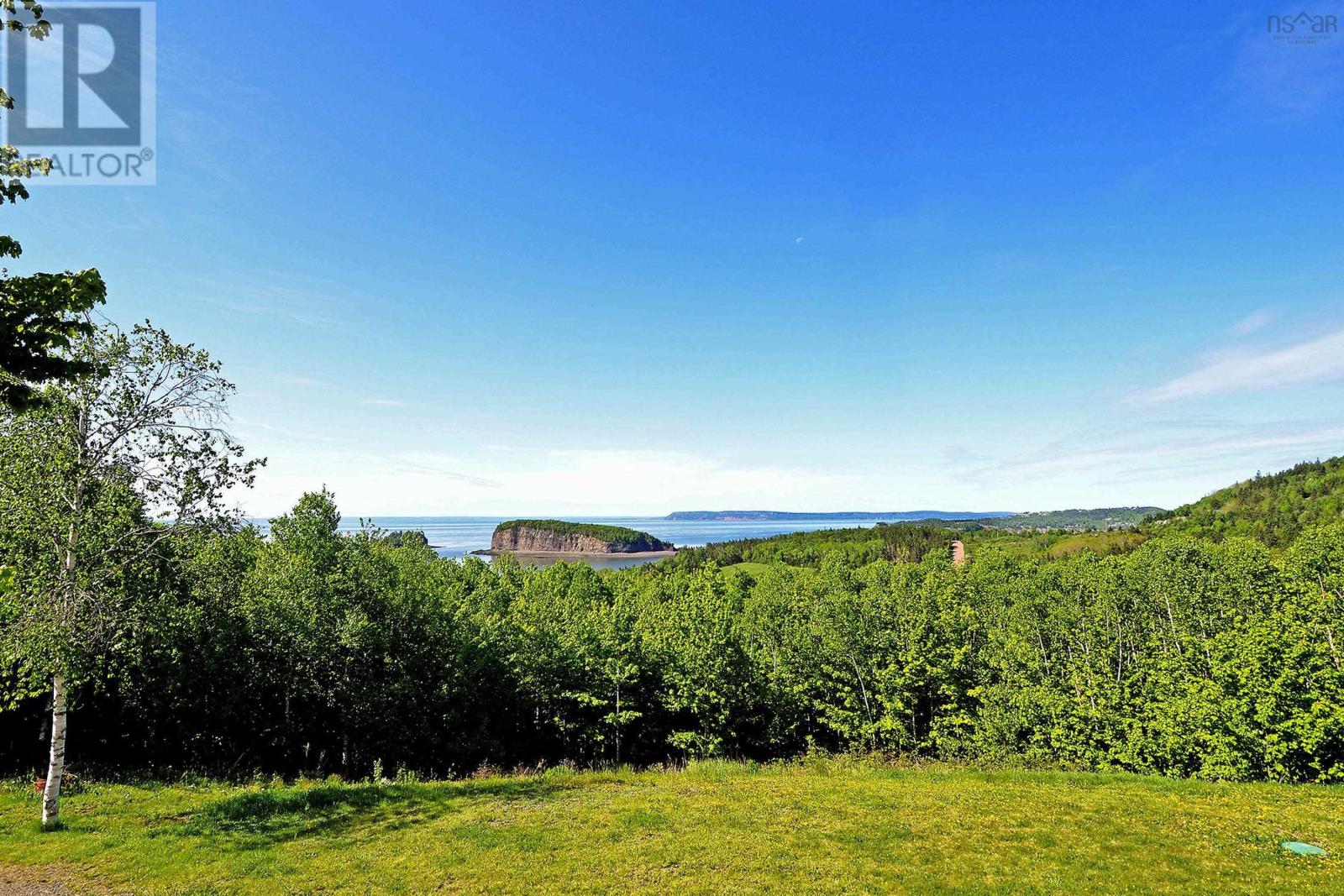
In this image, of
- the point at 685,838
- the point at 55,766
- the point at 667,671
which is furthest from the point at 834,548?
the point at 55,766

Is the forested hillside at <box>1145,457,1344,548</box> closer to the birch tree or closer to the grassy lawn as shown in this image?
the grassy lawn

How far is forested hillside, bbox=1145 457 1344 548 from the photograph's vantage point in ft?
361

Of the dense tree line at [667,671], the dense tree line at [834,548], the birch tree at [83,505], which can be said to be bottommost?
the dense tree line at [834,548]

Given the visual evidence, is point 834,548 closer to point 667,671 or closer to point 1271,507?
point 667,671

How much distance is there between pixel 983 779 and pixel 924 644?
1804cm

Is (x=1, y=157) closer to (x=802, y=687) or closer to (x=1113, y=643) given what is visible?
(x=802, y=687)

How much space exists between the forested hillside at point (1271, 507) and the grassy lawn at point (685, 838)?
310 feet

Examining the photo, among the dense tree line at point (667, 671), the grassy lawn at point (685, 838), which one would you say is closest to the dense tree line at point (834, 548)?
the dense tree line at point (667, 671)

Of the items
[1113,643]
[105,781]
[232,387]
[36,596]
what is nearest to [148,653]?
[105,781]

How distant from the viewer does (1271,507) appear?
497 feet

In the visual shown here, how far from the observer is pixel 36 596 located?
15344mm

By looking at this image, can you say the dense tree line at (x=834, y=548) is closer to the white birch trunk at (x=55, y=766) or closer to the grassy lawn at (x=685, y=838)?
the grassy lawn at (x=685, y=838)

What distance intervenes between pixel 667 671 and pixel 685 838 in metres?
22.3

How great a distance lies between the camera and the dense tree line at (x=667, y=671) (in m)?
25.3
